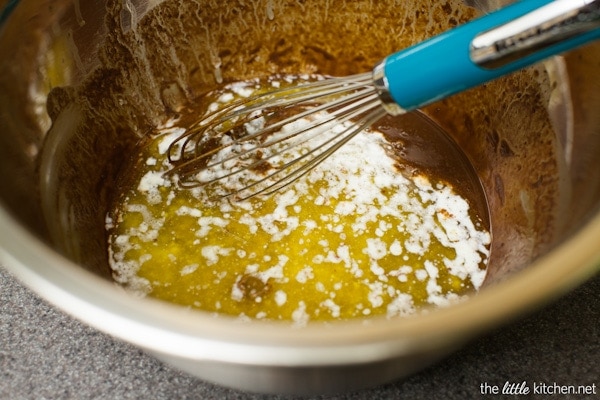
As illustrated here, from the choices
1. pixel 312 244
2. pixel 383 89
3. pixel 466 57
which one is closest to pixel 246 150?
pixel 312 244

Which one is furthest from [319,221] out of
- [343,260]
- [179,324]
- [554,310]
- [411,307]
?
[179,324]

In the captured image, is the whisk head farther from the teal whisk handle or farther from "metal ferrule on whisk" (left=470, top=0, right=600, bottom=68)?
"metal ferrule on whisk" (left=470, top=0, right=600, bottom=68)

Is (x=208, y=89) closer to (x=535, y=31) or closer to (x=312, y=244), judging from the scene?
(x=312, y=244)

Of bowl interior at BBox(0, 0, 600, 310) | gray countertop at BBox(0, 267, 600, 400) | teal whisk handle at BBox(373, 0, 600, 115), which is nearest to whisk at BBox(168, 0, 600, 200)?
teal whisk handle at BBox(373, 0, 600, 115)

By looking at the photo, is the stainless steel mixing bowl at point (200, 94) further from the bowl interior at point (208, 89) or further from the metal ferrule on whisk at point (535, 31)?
the metal ferrule on whisk at point (535, 31)

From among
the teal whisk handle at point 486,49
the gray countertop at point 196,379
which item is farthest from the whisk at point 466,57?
the gray countertop at point 196,379
